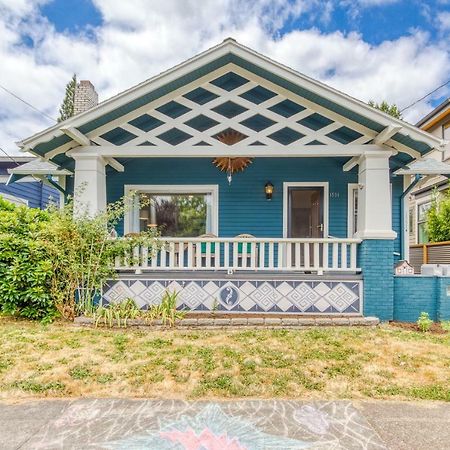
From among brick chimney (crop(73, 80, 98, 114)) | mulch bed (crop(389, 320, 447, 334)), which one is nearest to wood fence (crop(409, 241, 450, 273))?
mulch bed (crop(389, 320, 447, 334))

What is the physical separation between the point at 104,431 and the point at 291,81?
5224 mm

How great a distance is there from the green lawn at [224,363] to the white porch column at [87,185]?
1931mm

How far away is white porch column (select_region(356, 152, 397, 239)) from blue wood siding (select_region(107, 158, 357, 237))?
87.1 inches

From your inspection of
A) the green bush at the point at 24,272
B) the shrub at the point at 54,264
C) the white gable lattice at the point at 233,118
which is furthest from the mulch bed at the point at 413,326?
the green bush at the point at 24,272

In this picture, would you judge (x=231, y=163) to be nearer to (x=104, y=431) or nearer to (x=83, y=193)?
(x=83, y=193)

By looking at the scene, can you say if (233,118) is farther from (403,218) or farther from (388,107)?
(388,107)

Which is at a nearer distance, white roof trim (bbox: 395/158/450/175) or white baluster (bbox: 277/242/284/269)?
white baluster (bbox: 277/242/284/269)

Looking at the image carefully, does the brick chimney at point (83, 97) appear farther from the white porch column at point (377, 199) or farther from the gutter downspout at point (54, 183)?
the white porch column at point (377, 199)

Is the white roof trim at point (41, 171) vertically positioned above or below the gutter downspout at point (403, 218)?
above

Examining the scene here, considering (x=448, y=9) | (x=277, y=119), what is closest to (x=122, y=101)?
(x=277, y=119)

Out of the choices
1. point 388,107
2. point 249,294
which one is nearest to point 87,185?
point 249,294

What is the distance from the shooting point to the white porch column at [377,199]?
5629 millimetres

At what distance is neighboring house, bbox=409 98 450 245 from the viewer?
15.0 meters

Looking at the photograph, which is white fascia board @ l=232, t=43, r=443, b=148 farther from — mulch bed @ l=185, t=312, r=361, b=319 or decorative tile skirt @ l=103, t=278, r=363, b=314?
mulch bed @ l=185, t=312, r=361, b=319
